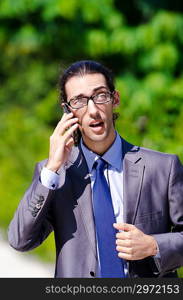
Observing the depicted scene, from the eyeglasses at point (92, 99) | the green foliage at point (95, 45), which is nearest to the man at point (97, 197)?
the eyeglasses at point (92, 99)

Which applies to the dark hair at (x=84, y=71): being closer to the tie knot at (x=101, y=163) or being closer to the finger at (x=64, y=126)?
the finger at (x=64, y=126)

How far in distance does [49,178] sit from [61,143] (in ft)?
0.51

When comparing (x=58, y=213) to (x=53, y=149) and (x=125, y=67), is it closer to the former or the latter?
(x=53, y=149)

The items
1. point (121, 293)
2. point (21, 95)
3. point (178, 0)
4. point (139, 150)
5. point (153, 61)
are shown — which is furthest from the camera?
point (21, 95)

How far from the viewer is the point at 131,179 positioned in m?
2.81

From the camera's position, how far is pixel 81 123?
2809mm

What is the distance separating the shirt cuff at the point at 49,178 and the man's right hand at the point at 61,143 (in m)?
0.02

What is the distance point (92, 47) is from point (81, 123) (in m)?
10.1

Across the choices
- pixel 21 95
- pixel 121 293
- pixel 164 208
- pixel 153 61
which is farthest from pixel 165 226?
pixel 21 95

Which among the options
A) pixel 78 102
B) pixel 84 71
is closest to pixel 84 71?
pixel 84 71

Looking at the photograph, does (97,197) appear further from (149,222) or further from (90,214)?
(149,222)

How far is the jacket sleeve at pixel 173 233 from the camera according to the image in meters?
2.66

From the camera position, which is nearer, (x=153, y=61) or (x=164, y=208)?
(x=164, y=208)

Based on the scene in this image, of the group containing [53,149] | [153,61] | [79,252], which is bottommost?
[79,252]
